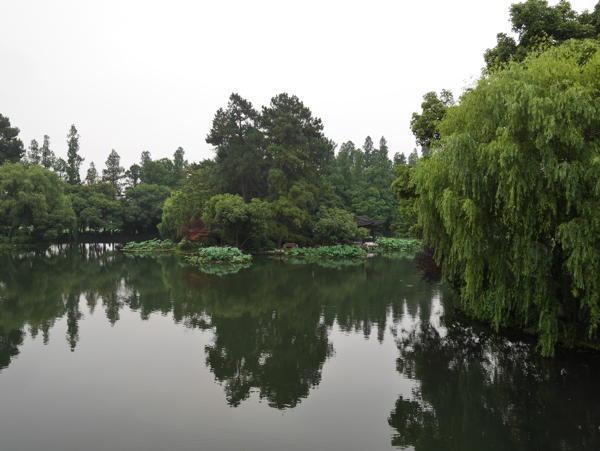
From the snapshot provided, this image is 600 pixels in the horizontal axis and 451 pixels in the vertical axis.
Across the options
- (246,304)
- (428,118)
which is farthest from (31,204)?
(428,118)

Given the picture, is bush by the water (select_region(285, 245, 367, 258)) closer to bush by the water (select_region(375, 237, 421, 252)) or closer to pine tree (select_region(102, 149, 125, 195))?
bush by the water (select_region(375, 237, 421, 252))

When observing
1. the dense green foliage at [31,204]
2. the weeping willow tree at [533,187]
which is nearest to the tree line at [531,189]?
the weeping willow tree at [533,187]

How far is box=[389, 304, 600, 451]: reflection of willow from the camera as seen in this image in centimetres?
639

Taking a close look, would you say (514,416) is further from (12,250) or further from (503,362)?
(12,250)

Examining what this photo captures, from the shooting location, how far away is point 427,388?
833cm

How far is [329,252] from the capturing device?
112ft

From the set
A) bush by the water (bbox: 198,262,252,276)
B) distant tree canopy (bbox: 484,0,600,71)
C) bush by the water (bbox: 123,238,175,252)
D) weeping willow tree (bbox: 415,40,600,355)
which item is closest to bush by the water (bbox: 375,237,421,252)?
bush by the water (bbox: 198,262,252,276)

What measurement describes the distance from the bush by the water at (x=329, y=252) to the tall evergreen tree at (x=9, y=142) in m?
40.5

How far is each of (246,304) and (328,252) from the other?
18.7 m

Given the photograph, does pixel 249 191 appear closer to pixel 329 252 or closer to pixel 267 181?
pixel 267 181

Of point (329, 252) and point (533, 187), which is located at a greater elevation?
point (533, 187)

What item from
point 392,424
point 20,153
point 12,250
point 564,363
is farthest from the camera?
point 20,153

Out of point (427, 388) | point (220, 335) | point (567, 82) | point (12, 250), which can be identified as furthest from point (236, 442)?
point (12, 250)

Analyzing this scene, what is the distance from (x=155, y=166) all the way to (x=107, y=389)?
57593 mm
